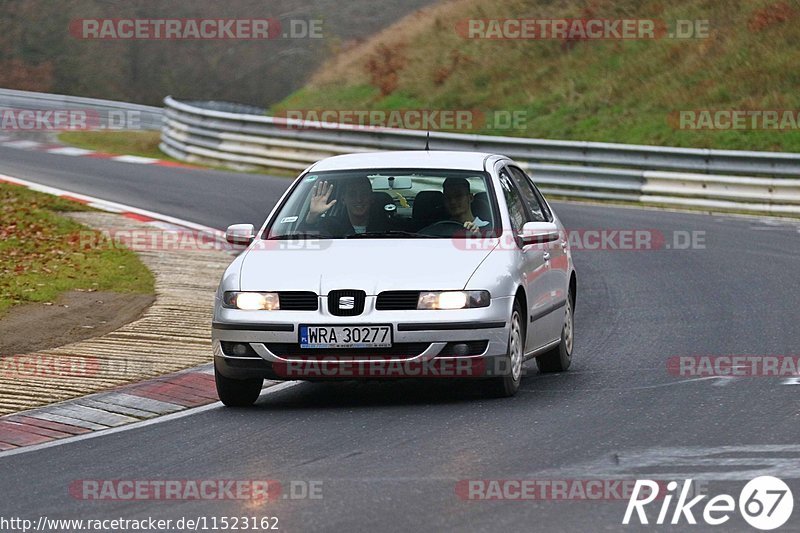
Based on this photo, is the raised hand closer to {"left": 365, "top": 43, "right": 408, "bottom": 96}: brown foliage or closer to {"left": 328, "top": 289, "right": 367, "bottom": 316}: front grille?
{"left": 328, "top": 289, "right": 367, "bottom": 316}: front grille

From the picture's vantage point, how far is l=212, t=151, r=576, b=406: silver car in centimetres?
907

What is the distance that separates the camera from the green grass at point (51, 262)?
46.9ft

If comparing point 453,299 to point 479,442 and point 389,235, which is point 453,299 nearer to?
point 389,235

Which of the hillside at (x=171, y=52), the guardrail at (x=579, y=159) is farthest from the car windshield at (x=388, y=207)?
the hillside at (x=171, y=52)

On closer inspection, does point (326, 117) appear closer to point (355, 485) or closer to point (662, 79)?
point (662, 79)

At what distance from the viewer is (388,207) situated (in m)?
10.1

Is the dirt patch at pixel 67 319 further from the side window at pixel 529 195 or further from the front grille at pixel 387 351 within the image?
the side window at pixel 529 195

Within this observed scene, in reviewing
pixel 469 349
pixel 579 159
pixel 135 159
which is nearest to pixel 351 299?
pixel 469 349

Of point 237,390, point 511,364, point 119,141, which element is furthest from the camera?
point 119,141

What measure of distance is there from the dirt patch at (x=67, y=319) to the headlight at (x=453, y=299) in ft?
12.7

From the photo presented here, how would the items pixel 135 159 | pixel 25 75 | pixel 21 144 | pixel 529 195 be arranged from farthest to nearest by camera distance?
pixel 25 75
pixel 21 144
pixel 135 159
pixel 529 195

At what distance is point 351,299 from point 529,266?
1427 mm

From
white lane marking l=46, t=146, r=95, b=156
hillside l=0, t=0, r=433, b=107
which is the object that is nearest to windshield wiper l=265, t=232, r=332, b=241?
white lane marking l=46, t=146, r=95, b=156

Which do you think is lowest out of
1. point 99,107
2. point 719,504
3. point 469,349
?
point 719,504
